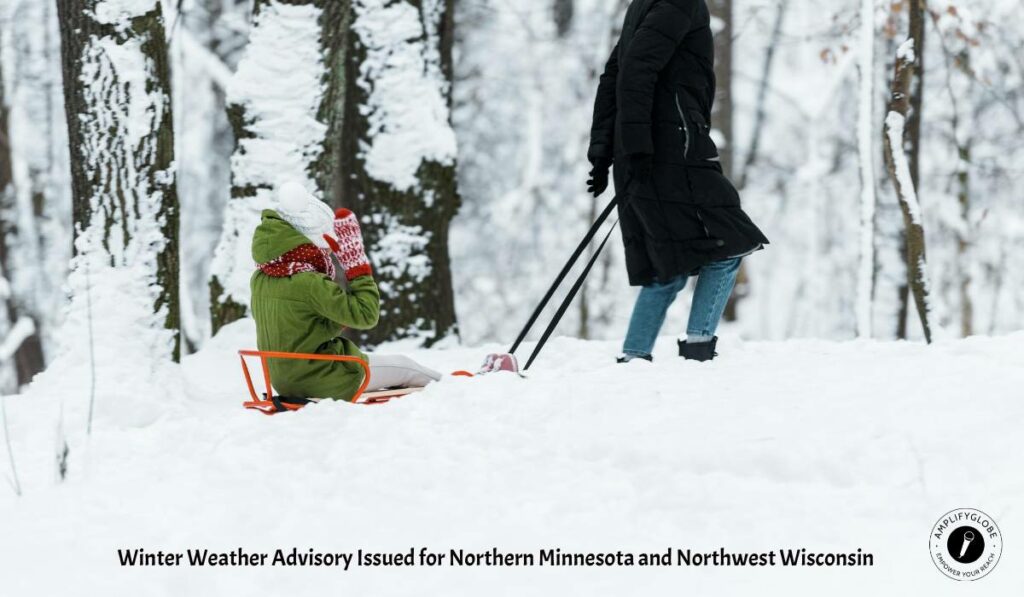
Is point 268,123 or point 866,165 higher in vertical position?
point 268,123

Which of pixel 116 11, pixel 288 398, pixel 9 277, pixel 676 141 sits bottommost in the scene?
pixel 9 277

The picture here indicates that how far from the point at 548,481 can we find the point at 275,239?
1585mm

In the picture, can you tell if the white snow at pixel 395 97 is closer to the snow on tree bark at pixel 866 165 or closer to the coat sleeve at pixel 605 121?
the coat sleeve at pixel 605 121

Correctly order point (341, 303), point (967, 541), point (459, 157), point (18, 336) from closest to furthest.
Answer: point (967, 541)
point (341, 303)
point (18, 336)
point (459, 157)

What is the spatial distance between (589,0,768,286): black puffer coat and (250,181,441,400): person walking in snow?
48.5 inches

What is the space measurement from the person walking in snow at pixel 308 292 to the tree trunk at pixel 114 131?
0.59 m

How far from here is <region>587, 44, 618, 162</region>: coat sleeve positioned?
444cm

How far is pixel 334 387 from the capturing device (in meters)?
3.96

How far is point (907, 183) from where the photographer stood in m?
5.64

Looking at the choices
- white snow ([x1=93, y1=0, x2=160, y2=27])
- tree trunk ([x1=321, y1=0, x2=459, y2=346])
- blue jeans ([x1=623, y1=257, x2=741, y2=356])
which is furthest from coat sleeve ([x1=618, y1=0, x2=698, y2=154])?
tree trunk ([x1=321, y1=0, x2=459, y2=346])

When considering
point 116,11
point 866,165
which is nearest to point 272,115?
point 116,11

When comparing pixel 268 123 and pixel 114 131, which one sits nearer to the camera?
pixel 114 131

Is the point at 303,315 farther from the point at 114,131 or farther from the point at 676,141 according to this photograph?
the point at 676,141

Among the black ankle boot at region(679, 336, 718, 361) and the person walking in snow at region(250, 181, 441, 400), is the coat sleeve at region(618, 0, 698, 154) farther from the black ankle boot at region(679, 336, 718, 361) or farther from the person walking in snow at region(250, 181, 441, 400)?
the person walking in snow at region(250, 181, 441, 400)
